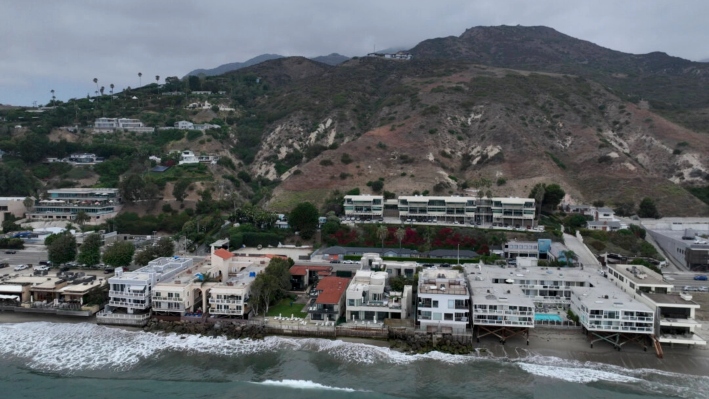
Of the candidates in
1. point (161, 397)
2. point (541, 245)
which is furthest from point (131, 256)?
point (541, 245)

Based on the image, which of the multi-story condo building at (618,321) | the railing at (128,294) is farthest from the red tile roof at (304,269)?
the multi-story condo building at (618,321)

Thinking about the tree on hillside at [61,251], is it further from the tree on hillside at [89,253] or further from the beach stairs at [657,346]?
the beach stairs at [657,346]

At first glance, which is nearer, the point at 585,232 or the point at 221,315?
the point at 221,315

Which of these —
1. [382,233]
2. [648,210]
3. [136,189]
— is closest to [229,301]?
[382,233]

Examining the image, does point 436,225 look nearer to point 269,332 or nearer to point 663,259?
point 663,259

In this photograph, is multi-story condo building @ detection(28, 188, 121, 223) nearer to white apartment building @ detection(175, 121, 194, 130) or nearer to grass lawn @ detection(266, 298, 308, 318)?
white apartment building @ detection(175, 121, 194, 130)

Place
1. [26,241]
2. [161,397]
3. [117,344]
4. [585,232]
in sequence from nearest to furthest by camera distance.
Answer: [161,397] → [117,344] → [585,232] → [26,241]
